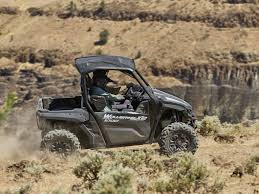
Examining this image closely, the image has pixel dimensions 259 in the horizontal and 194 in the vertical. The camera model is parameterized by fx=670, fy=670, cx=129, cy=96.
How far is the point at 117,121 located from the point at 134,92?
0.83 metres

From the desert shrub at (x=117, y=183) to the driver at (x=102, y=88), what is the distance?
5035mm

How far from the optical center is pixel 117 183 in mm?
7664

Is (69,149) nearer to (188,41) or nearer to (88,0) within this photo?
(188,41)

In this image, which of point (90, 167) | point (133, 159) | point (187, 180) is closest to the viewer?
point (187, 180)

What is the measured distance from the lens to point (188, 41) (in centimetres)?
10619

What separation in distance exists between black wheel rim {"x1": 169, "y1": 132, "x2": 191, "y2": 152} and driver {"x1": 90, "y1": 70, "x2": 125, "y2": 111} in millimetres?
1287

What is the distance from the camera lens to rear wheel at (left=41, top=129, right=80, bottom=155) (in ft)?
40.4

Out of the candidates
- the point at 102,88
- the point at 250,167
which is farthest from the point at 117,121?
the point at 250,167

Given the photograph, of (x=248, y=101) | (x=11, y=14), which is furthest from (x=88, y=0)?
(x=248, y=101)

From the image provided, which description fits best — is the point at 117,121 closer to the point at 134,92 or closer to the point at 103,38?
the point at 134,92

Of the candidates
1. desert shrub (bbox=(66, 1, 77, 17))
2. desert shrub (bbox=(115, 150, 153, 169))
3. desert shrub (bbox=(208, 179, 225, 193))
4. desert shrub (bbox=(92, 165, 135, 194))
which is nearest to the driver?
desert shrub (bbox=(115, 150, 153, 169))

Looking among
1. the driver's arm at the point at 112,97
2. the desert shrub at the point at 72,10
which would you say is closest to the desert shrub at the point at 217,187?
the driver's arm at the point at 112,97

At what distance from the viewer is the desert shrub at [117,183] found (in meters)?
7.40

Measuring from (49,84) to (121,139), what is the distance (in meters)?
94.2
